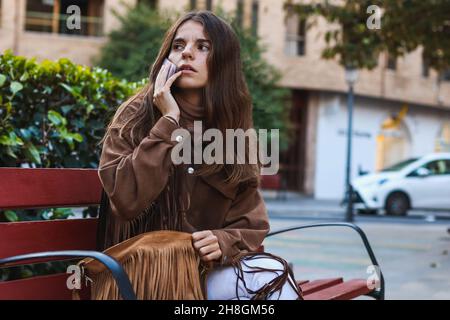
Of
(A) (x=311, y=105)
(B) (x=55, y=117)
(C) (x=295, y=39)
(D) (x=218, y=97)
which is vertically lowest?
(B) (x=55, y=117)

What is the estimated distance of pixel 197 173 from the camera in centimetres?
260

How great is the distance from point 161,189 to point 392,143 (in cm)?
3336

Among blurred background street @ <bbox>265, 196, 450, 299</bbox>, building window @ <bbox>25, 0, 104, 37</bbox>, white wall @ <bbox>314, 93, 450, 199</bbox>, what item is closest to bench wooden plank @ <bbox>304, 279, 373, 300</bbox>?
blurred background street @ <bbox>265, 196, 450, 299</bbox>

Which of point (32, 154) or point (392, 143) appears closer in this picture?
point (32, 154)

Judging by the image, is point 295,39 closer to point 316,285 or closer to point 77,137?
point 77,137

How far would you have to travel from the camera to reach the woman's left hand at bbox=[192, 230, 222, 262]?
245cm

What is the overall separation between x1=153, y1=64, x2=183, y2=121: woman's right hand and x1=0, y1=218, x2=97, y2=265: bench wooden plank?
64 cm

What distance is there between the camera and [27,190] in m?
2.68

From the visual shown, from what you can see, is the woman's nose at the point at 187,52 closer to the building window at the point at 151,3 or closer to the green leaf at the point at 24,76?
the green leaf at the point at 24,76

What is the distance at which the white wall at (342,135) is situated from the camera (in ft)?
102

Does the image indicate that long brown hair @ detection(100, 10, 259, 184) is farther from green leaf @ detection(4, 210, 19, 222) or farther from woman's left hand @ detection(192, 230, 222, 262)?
green leaf @ detection(4, 210, 19, 222)

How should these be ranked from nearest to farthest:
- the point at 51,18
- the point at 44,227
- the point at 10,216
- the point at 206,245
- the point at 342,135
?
Answer: the point at 206,245 → the point at 44,227 → the point at 10,216 → the point at 51,18 → the point at 342,135

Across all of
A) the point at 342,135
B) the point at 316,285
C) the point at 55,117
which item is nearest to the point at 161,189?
the point at 316,285
